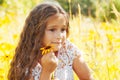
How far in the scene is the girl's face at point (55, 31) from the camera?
2617 millimetres

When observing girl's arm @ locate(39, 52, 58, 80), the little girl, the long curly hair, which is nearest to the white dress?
the little girl

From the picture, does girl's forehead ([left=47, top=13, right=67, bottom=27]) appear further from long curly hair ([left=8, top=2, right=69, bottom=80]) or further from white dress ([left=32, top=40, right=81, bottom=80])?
white dress ([left=32, top=40, right=81, bottom=80])

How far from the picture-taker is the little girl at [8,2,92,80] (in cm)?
262

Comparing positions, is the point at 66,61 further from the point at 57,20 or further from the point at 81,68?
the point at 57,20

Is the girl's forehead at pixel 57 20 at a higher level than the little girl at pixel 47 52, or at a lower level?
higher

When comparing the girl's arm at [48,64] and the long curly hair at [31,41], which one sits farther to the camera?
the long curly hair at [31,41]

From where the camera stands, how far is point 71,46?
3.00 metres

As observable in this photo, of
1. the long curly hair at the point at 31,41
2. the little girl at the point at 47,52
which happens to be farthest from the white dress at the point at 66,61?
the long curly hair at the point at 31,41

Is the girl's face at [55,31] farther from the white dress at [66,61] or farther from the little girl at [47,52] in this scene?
the white dress at [66,61]

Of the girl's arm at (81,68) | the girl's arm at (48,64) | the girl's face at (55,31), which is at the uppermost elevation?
the girl's face at (55,31)

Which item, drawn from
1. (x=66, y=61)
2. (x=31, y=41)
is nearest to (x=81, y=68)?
(x=66, y=61)

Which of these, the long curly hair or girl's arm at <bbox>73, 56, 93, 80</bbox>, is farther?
girl's arm at <bbox>73, 56, 93, 80</bbox>

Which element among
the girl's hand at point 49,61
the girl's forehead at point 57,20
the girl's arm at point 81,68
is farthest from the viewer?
the girl's arm at point 81,68

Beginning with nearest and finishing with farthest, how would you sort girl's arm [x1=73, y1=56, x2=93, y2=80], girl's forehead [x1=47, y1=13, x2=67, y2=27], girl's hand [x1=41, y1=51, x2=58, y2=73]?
girl's hand [x1=41, y1=51, x2=58, y2=73] < girl's forehead [x1=47, y1=13, x2=67, y2=27] < girl's arm [x1=73, y1=56, x2=93, y2=80]
